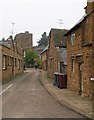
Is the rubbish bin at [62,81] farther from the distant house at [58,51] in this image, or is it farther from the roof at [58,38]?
the roof at [58,38]

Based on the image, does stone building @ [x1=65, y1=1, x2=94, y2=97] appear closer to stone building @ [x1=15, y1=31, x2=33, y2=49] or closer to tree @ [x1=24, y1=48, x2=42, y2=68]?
tree @ [x1=24, y1=48, x2=42, y2=68]

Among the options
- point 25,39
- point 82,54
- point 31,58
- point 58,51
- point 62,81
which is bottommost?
point 62,81

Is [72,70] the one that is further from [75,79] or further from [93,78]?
[93,78]

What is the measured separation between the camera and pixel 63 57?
35.6 meters

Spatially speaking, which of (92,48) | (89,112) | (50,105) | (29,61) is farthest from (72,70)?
(29,61)

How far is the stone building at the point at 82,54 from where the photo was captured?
760 inches

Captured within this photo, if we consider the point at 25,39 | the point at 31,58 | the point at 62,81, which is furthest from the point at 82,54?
the point at 25,39

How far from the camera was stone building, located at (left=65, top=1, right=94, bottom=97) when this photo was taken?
19.3m

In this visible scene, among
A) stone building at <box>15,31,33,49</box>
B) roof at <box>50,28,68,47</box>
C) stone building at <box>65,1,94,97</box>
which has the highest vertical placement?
stone building at <box>15,31,33,49</box>

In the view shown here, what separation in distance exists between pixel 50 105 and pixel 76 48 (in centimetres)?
758

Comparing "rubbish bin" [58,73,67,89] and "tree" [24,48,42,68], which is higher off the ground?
"tree" [24,48,42,68]

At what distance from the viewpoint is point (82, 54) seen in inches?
833

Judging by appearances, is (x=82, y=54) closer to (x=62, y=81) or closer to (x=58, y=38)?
(x=62, y=81)

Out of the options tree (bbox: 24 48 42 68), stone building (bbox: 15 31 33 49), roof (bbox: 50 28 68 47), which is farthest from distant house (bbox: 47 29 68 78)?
stone building (bbox: 15 31 33 49)
